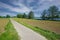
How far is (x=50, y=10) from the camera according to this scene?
50.8 m

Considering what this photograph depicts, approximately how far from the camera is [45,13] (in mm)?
51750

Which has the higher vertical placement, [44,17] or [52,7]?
[52,7]

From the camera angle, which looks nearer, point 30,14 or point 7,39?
point 7,39

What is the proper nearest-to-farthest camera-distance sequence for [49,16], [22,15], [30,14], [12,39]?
[12,39] → [49,16] → [30,14] → [22,15]

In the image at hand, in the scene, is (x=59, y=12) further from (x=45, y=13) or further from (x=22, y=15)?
(x=22, y=15)

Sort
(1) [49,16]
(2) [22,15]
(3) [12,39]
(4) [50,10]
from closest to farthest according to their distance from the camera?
(3) [12,39]
(1) [49,16]
(4) [50,10]
(2) [22,15]

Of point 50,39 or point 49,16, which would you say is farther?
point 49,16

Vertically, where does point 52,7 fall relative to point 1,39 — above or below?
above

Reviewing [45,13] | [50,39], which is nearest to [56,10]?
[45,13]

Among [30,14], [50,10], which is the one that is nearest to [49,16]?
[50,10]

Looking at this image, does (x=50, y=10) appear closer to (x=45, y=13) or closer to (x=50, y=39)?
(x=45, y=13)

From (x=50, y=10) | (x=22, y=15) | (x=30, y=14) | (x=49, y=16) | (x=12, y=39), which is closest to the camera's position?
(x=12, y=39)

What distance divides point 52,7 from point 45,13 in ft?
12.9

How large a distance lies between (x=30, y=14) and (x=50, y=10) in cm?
2157
